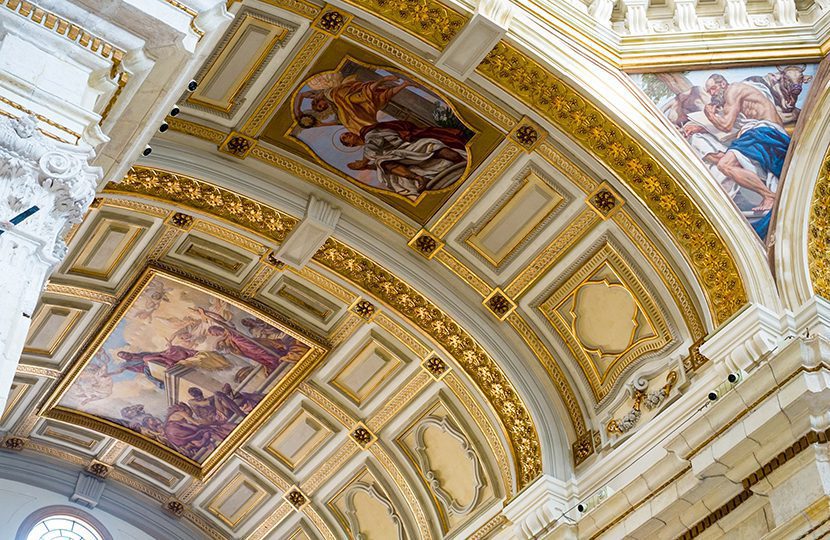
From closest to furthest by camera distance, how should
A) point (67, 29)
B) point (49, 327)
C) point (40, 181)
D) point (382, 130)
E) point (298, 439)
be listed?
point (40, 181) → point (67, 29) → point (382, 130) → point (49, 327) → point (298, 439)

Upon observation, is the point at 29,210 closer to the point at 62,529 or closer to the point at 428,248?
the point at 428,248

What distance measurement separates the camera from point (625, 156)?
10.2 meters

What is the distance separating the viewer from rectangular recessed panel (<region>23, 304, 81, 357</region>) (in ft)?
42.1

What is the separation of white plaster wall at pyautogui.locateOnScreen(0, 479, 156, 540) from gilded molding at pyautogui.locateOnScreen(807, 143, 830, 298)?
34.4 ft

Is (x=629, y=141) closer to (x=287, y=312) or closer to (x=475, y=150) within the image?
(x=475, y=150)

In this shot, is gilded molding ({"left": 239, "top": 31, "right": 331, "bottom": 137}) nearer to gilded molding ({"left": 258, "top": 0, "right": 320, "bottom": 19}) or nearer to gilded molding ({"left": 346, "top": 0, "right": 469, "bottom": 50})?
gilded molding ({"left": 258, "top": 0, "right": 320, "bottom": 19})

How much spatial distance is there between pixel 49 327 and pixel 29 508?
3.36 metres

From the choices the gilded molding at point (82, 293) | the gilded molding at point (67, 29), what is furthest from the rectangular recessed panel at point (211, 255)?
the gilded molding at point (67, 29)

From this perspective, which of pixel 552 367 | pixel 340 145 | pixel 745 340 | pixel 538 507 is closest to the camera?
pixel 745 340

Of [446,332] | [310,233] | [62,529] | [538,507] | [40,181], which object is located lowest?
[40,181]

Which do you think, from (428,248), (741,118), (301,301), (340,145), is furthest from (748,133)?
(301,301)

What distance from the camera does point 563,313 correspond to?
37.4 ft

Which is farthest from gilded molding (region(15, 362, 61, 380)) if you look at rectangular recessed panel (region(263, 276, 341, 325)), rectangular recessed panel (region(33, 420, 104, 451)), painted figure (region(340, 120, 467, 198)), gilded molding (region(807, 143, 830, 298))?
gilded molding (region(807, 143, 830, 298))

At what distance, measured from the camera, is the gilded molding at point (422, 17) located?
9.60 metres
